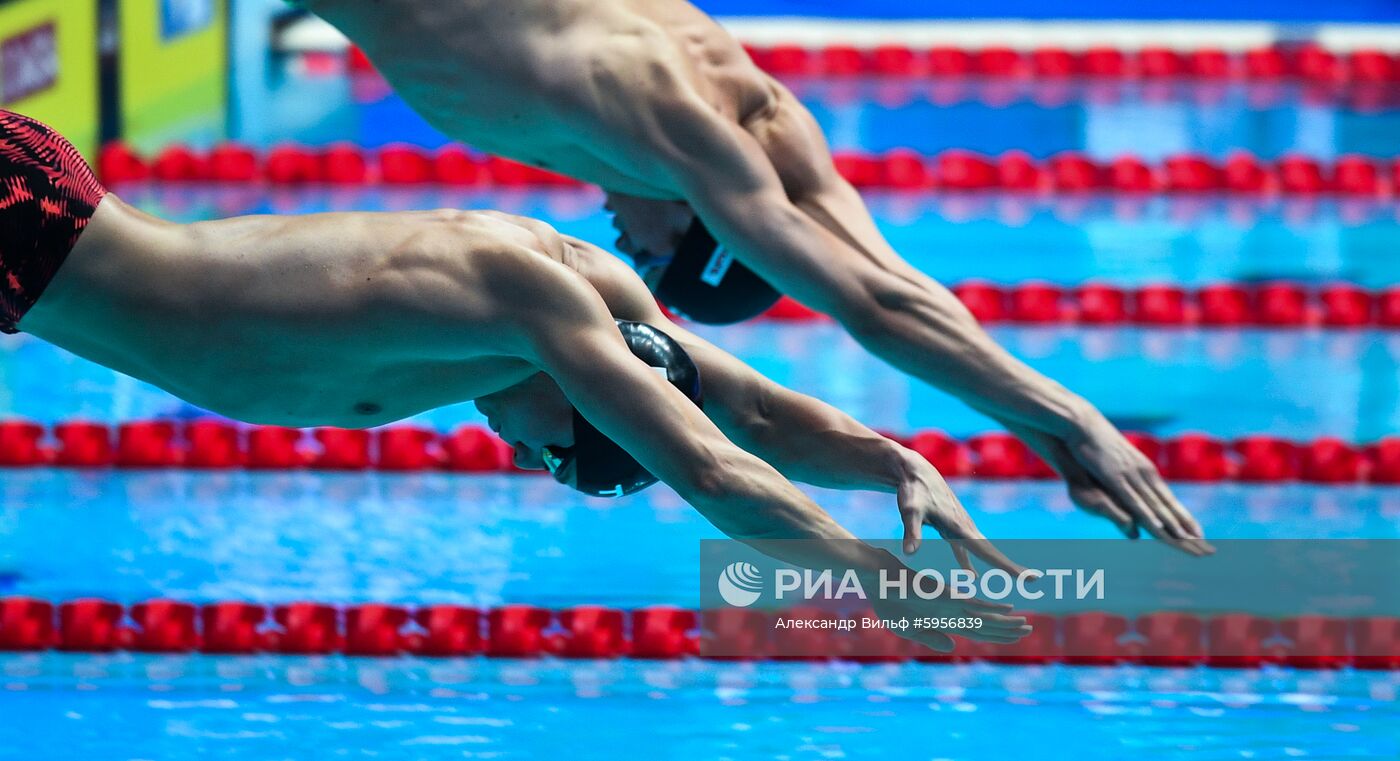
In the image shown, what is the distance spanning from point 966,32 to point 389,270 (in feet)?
27.1

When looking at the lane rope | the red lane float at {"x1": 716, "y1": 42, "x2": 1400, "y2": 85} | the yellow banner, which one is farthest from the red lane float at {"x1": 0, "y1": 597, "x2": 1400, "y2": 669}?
the red lane float at {"x1": 716, "y1": 42, "x2": 1400, "y2": 85}

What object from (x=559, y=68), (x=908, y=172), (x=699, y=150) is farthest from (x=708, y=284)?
(x=908, y=172)

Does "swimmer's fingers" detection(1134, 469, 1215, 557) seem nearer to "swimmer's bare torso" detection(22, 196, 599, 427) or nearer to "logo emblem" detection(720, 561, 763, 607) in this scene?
"logo emblem" detection(720, 561, 763, 607)

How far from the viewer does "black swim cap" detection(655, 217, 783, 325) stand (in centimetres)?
406

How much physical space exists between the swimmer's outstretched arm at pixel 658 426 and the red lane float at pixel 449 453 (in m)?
2.44

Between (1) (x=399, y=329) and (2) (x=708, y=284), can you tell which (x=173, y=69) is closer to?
(2) (x=708, y=284)

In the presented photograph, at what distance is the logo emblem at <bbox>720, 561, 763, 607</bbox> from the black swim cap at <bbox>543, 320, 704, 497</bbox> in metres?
0.47

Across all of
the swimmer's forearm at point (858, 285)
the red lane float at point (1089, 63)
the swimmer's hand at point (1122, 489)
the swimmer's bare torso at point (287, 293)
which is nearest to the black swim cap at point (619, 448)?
the swimmer's bare torso at point (287, 293)

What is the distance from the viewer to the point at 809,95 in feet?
31.8

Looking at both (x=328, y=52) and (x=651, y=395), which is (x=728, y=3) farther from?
(x=651, y=395)

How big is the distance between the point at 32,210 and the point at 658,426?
0.94 m

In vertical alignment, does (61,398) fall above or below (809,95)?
below

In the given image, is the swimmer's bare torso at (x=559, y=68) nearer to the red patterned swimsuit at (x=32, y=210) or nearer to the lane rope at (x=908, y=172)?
the red patterned swimsuit at (x=32, y=210)

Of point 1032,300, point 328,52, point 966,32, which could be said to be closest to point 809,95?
point 966,32
